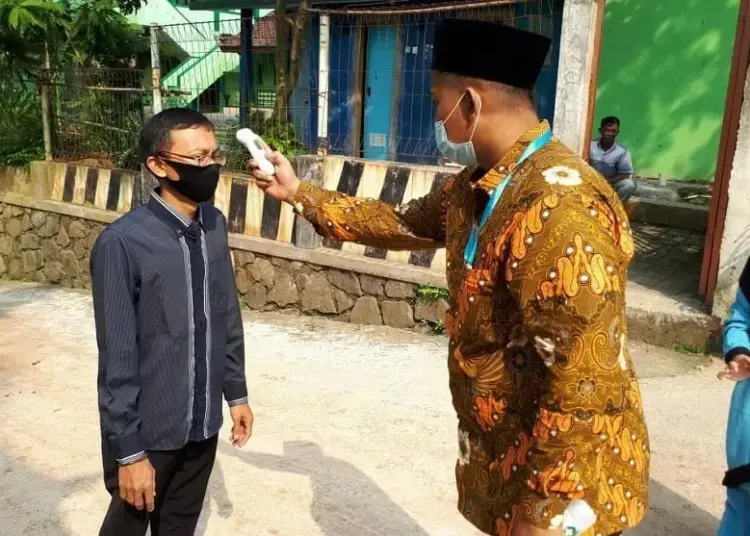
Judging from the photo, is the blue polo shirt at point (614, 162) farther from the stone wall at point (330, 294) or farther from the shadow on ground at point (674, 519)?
the shadow on ground at point (674, 519)

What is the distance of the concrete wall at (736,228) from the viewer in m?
5.16

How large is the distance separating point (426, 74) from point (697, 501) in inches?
239

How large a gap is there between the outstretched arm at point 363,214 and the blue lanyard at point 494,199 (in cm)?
51

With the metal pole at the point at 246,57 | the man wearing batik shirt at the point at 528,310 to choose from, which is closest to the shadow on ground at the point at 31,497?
the man wearing batik shirt at the point at 528,310

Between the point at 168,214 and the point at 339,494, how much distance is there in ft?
6.10

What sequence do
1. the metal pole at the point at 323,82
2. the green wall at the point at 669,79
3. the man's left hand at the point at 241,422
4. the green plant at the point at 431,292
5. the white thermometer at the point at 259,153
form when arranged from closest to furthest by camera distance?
the white thermometer at the point at 259,153
the man's left hand at the point at 241,422
the green plant at the point at 431,292
the metal pole at the point at 323,82
the green wall at the point at 669,79

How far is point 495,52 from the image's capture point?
5.27 feet

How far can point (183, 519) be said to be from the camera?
8.09 feet

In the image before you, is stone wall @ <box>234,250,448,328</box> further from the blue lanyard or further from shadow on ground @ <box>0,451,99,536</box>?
the blue lanyard

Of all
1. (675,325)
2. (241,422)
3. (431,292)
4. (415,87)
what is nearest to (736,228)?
(675,325)

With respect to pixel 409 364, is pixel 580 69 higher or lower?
higher

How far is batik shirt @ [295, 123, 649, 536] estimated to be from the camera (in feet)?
4.64

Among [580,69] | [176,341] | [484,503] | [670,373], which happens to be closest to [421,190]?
[580,69]

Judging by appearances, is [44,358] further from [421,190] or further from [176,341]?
[176,341]
